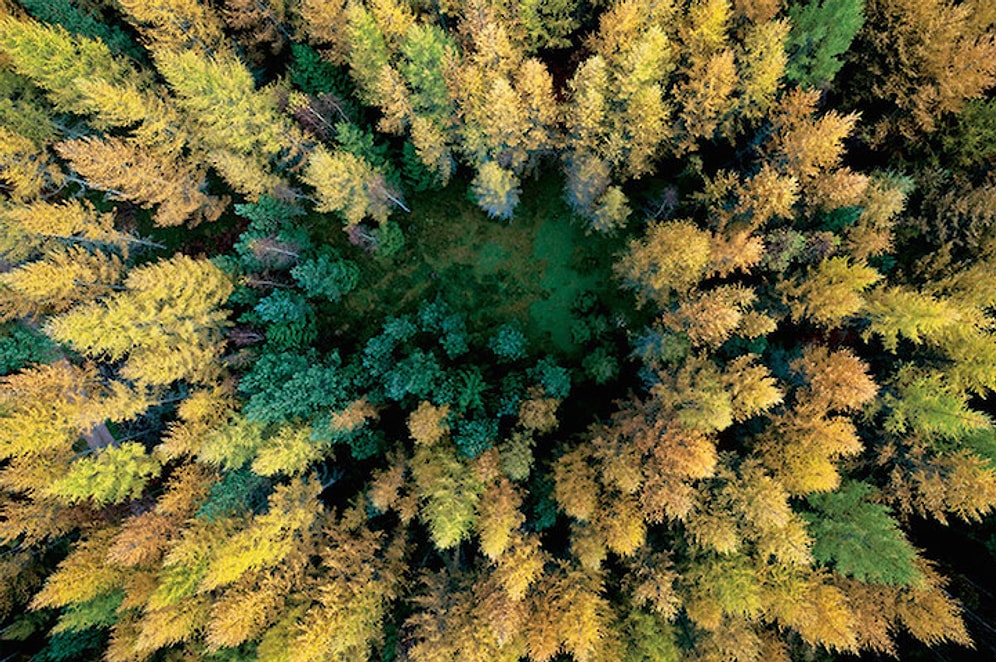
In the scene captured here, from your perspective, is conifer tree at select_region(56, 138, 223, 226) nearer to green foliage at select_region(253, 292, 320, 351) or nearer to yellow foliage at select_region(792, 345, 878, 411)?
green foliage at select_region(253, 292, 320, 351)

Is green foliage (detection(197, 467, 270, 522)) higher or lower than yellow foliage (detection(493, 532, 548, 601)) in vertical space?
lower

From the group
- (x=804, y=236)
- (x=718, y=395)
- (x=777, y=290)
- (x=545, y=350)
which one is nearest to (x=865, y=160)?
(x=804, y=236)

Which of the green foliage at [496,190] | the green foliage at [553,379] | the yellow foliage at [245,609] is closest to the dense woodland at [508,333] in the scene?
the green foliage at [553,379]

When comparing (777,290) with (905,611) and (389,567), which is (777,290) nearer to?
(905,611)

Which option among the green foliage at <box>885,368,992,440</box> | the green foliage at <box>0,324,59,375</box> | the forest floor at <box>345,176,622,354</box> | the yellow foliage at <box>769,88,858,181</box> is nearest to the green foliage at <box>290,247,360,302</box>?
the forest floor at <box>345,176,622,354</box>

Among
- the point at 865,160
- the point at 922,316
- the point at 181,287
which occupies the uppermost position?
the point at 865,160

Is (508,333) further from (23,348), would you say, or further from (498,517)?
(23,348)
